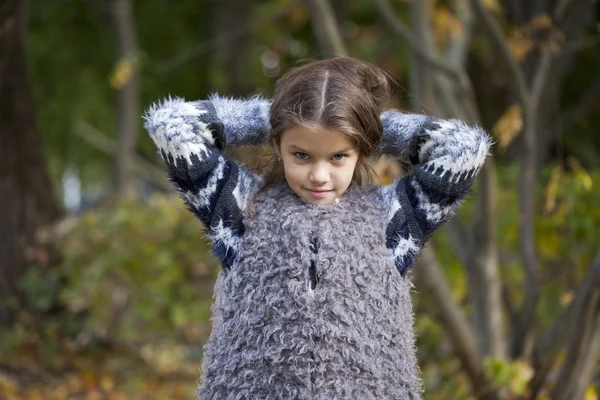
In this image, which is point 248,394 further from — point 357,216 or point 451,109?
point 451,109

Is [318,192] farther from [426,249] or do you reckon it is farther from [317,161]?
[426,249]

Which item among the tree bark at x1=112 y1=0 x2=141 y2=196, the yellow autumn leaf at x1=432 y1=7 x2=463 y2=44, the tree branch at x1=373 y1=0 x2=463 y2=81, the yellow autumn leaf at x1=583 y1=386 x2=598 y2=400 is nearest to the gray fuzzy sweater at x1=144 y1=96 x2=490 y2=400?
the tree branch at x1=373 y1=0 x2=463 y2=81

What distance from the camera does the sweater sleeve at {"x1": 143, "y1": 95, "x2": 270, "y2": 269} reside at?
7.13 feet

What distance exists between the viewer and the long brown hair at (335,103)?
207 cm

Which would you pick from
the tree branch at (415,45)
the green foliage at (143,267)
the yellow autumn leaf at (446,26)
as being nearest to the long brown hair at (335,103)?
the tree branch at (415,45)

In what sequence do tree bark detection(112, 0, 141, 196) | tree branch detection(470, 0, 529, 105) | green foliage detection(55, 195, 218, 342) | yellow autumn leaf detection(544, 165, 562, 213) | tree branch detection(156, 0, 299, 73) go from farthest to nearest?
tree bark detection(112, 0, 141, 196) < tree branch detection(156, 0, 299, 73) < green foliage detection(55, 195, 218, 342) < yellow autumn leaf detection(544, 165, 562, 213) < tree branch detection(470, 0, 529, 105)

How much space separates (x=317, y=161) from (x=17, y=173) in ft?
13.9

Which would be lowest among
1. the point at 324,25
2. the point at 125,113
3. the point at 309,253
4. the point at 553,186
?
the point at 309,253

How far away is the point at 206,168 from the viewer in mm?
2180

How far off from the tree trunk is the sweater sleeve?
12.4ft

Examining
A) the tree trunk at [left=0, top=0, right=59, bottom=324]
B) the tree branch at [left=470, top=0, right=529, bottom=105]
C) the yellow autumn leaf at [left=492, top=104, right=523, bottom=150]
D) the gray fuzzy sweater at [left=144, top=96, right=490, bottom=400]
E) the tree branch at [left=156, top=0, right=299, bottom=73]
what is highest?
the tree branch at [left=156, top=0, right=299, bottom=73]

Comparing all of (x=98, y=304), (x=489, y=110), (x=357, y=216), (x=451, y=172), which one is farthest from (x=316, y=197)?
(x=489, y=110)

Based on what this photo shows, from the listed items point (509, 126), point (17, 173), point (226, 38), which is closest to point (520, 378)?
point (509, 126)

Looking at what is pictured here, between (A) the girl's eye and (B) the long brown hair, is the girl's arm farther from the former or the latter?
(A) the girl's eye
